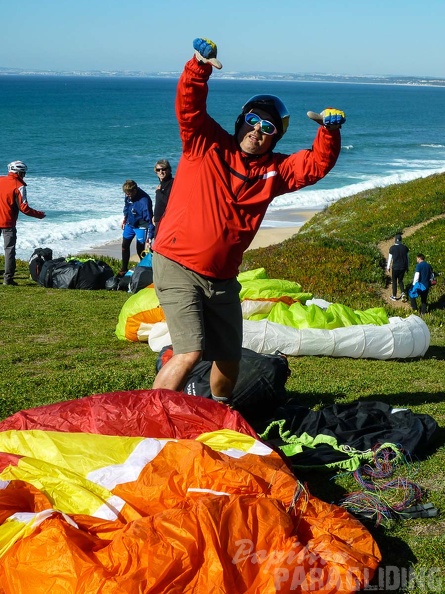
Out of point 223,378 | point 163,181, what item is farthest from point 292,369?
point 163,181

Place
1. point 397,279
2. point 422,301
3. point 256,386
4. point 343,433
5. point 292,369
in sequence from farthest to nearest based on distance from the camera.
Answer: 1. point 397,279
2. point 422,301
3. point 292,369
4. point 256,386
5. point 343,433

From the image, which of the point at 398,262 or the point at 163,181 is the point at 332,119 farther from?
the point at 398,262

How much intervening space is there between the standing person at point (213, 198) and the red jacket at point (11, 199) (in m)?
9.24

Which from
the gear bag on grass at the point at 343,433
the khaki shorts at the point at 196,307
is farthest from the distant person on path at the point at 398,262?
the khaki shorts at the point at 196,307

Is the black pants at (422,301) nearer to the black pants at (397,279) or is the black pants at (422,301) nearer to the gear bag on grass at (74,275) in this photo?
the black pants at (397,279)

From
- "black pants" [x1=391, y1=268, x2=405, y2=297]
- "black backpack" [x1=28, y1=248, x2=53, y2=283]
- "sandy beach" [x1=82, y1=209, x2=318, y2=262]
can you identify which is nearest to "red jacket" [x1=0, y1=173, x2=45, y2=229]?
"black backpack" [x1=28, y1=248, x2=53, y2=283]

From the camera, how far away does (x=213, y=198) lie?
195 inches

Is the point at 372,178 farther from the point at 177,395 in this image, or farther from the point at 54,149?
the point at 177,395

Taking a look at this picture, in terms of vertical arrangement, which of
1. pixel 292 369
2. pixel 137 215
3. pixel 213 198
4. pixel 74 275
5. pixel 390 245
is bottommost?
pixel 390 245

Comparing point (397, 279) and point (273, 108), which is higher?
point (273, 108)

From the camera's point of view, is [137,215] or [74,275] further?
[137,215]

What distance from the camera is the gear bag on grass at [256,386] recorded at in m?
5.94

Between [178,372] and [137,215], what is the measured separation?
1020cm

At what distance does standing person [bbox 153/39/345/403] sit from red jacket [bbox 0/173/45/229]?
9.24 meters
